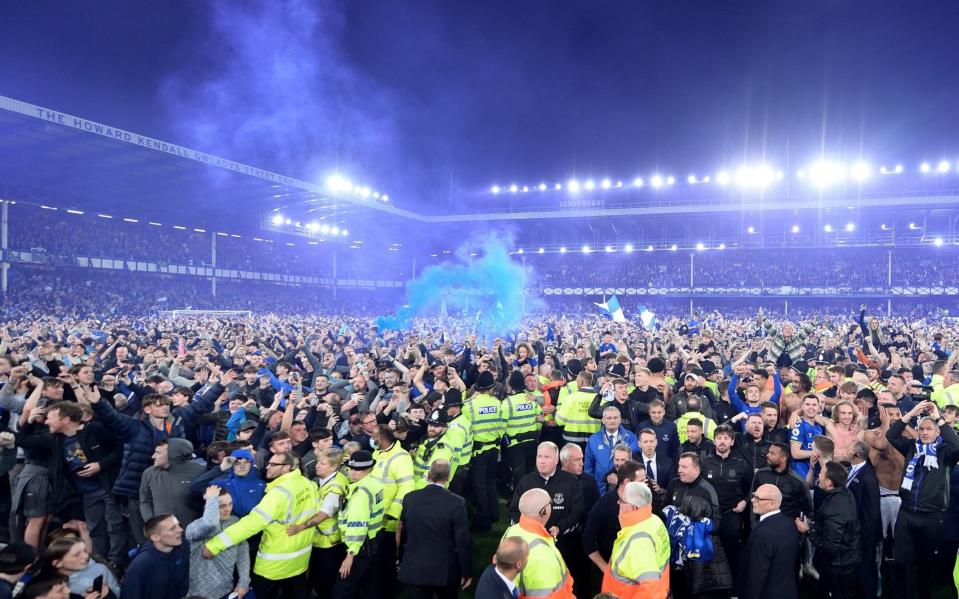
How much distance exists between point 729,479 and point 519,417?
8.78 feet

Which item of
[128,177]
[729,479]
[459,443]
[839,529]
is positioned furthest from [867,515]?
[128,177]

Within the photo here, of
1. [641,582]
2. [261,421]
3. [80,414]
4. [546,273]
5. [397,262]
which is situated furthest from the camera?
[397,262]

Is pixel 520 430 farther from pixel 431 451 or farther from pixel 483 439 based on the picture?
pixel 431 451

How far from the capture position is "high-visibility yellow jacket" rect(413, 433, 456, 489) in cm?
615

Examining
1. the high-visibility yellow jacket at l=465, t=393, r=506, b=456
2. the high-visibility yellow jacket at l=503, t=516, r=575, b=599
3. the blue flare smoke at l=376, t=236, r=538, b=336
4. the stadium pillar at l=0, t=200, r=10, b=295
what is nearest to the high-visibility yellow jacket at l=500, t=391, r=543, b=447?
the high-visibility yellow jacket at l=465, t=393, r=506, b=456

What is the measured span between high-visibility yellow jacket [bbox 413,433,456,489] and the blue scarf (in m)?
4.13

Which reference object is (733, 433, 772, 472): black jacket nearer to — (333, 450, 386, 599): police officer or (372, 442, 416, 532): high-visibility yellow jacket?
(372, 442, 416, 532): high-visibility yellow jacket

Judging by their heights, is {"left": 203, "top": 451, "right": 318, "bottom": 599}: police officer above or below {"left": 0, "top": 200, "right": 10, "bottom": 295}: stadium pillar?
below

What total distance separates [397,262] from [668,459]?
188 ft

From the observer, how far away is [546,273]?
57.8 metres

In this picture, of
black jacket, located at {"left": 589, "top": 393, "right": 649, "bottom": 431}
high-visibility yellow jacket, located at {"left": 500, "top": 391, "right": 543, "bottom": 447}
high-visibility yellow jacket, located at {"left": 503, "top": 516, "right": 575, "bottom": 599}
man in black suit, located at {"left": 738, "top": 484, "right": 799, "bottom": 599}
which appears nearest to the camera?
high-visibility yellow jacket, located at {"left": 503, "top": 516, "right": 575, "bottom": 599}

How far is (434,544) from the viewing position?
186 inches

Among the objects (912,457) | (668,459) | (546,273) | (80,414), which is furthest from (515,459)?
(546,273)

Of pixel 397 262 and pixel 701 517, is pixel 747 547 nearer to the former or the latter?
pixel 701 517
